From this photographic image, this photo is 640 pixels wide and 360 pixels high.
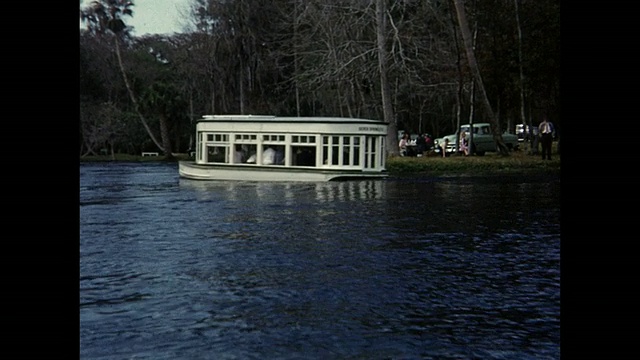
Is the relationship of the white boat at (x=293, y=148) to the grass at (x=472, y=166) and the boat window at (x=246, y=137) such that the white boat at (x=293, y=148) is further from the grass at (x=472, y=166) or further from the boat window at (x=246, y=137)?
the grass at (x=472, y=166)

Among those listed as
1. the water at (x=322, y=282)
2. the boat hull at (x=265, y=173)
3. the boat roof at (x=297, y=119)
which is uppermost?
the boat roof at (x=297, y=119)

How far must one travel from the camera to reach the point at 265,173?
36781mm

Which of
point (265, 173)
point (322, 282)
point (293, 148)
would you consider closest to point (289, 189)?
point (265, 173)

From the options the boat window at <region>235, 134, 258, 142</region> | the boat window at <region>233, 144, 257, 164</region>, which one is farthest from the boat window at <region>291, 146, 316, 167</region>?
the boat window at <region>233, 144, 257, 164</region>

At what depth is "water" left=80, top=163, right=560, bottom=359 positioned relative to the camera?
7664mm

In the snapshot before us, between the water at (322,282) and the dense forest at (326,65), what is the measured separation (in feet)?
67.6

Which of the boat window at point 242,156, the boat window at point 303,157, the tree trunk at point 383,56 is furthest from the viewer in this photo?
the tree trunk at point 383,56

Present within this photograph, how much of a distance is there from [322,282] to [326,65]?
109 ft

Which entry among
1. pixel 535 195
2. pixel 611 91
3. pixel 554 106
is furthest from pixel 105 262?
pixel 554 106

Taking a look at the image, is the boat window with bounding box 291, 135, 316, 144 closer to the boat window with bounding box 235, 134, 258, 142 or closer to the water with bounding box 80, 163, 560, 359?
the boat window with bounding box 235, 134, 258, 142

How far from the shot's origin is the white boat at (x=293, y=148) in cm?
3531

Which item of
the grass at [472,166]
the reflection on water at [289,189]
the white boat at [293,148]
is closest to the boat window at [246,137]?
the white boat at [293,148]

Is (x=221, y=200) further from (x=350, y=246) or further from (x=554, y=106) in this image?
(x=554, y=106)

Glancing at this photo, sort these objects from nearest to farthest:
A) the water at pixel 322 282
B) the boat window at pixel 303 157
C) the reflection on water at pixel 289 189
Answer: the water at pixel 322 282
the reflection on water at pixel 289 189
the boat window at pixel 303 157
